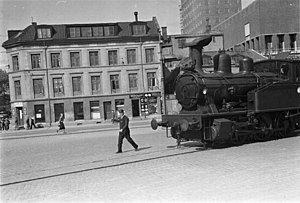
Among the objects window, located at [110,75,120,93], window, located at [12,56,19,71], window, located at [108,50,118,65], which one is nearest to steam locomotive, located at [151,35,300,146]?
window, located at [110,75,120,93]

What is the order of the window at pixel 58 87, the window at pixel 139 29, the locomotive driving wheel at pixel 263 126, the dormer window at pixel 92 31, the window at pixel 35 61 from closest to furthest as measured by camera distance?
the locomotive driving wheel at pixel 263 126, the window at pixel 35 61, the window at pixel 58 87, the dormer window at pixel 92 31, the window at pixel 139 29

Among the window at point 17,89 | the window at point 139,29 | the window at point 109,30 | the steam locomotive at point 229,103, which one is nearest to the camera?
the steam locomotive at point 229,103

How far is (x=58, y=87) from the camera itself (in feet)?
139

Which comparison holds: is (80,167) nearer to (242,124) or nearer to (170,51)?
(242,124)

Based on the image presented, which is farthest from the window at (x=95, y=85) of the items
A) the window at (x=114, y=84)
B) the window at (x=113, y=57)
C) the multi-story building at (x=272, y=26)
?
the multi-story building at (x=272, y=26)

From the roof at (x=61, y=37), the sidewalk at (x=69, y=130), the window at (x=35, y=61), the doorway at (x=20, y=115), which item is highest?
the roof at (x=61, y=37)

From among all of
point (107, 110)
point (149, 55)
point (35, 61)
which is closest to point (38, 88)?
point (35, 61)

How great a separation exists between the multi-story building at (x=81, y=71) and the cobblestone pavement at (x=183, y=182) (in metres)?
33.3

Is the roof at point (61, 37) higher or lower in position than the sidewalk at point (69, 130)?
higher

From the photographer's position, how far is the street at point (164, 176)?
622 cm

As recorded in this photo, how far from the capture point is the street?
20.4 feet

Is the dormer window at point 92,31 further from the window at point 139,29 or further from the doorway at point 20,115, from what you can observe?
the doorway at point 20,115

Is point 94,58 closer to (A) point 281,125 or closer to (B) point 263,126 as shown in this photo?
(A) point 281,125

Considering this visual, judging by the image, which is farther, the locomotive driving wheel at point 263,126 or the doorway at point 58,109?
the doorway at point 58,109
